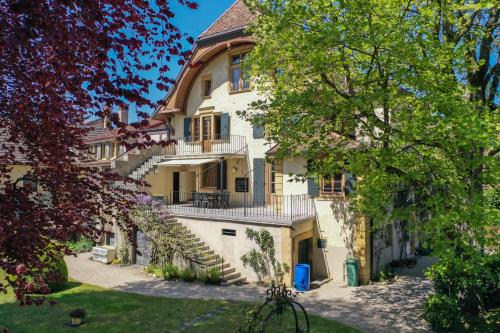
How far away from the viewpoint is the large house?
18.3 metres

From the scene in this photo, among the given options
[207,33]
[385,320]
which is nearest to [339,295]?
[385,320]

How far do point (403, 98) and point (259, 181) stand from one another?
12937 millimetres

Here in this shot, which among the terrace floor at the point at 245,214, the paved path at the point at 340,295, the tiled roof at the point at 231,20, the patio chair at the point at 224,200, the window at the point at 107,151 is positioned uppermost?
the tiled roof at the point at 231,20

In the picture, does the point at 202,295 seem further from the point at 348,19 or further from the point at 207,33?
the point at 207,33

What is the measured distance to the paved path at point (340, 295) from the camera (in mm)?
12992

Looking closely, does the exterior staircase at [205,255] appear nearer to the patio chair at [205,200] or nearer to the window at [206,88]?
the patio chair at [205,200]

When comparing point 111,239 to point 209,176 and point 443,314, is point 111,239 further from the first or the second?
point 443,314

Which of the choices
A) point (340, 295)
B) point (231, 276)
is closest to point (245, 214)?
point (231, 276)

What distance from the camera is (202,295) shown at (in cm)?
1608

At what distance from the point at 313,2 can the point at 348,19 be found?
192 centimetres

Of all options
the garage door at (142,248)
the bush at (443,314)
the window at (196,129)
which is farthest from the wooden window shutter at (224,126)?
the bush at (443,314)

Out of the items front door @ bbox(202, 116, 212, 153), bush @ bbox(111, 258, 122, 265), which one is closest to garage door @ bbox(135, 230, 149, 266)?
bush @ bbox(111, 258, 122, 265)

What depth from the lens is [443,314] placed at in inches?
461

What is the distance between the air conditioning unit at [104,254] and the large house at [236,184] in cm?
210
